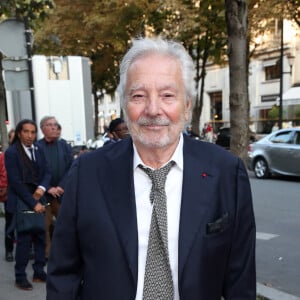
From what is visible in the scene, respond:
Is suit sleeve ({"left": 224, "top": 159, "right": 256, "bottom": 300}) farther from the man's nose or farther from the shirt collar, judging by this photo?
the man's nose

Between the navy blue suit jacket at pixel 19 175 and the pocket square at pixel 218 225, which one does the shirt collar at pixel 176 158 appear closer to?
the pocket square at pixel 218 225

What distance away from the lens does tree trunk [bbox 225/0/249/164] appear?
3727mm

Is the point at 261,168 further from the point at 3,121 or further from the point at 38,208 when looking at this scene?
the point at 38,208

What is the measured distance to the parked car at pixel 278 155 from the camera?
37.0 feet

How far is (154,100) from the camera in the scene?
157 centimetres

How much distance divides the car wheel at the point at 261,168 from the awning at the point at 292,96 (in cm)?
Result: 1728

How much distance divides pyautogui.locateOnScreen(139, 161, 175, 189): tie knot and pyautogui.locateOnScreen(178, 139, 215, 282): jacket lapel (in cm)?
8

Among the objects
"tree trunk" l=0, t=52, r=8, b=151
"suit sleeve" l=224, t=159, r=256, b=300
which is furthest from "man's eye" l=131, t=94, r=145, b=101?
"tree trunk" l=0, t=52, r=8, b=151

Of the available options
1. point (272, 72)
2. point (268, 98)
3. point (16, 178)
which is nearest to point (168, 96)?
point (16, 178)

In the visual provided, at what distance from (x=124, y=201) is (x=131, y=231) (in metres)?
0.12

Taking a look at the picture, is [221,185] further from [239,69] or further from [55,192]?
[55,192]

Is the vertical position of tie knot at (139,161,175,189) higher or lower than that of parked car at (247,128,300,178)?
higher

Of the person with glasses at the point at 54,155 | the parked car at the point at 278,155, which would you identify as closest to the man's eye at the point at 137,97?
the person with glasses at the point at 54,155

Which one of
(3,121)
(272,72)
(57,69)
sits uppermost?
(272,72)
